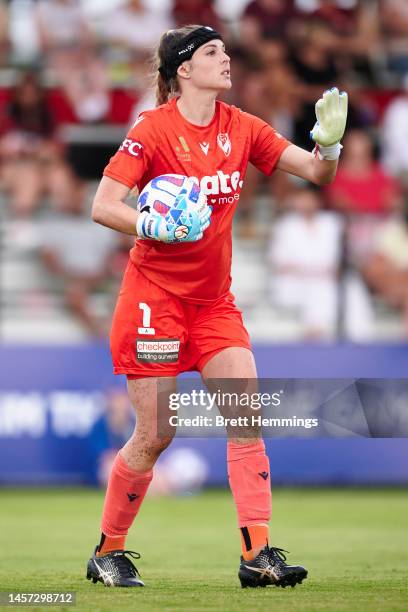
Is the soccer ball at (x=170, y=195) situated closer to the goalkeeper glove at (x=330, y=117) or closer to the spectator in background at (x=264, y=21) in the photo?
the goalkeeper glove at (x=330, y=117)

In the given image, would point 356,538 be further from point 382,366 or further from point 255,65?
point 255,65

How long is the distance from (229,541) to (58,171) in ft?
20.8

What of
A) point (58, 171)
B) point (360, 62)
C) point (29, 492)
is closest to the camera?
point (29, 492)

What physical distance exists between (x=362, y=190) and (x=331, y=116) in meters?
8.23

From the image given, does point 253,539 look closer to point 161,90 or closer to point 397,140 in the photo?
point 161,90

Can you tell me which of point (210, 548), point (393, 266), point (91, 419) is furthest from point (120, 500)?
point (393, 266)

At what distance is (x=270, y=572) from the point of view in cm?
633

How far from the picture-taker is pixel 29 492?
13.5 metres

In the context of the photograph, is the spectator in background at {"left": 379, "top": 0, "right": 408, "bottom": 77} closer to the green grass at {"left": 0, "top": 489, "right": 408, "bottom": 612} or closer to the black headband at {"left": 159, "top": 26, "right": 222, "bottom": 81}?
the green grass at {"left": 0, "top": 489, "right": 408, "bottom": 612}

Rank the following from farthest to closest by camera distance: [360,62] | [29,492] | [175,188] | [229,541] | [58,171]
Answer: [360,62] < [58,171] < [29,492] < [229,541] < [175,188]

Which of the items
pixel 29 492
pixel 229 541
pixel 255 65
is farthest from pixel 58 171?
pixel 229 541

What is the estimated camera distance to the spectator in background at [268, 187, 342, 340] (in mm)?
13758

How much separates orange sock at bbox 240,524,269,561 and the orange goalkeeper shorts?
0.83 m

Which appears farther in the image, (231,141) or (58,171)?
(58,171)
